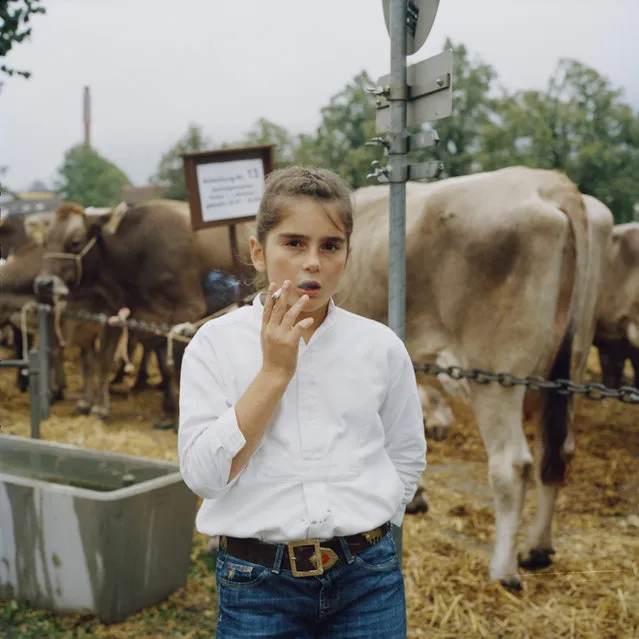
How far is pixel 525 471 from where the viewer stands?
12.5ft

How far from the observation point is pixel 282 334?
152 cm

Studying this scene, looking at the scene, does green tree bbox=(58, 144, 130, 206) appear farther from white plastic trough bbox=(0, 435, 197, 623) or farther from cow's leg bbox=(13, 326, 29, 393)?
white plastic trough bbox=(0, 435, 197, 623)

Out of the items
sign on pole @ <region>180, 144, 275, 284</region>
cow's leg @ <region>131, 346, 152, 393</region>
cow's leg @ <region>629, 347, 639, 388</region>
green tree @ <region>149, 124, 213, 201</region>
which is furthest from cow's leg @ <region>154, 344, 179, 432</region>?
green tree @ <region>149, 124, 213, 201</region>

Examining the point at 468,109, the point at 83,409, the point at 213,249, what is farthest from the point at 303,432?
the point at 468,109

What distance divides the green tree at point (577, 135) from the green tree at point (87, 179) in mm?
22115

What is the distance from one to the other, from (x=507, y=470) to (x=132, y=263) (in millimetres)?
5325

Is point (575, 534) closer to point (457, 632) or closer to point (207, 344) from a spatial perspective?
point (457, 632)

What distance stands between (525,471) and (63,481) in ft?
7.67

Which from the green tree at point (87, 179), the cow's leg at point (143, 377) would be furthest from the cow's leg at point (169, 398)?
the green tree at point (87, 179)

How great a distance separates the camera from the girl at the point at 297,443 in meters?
1.54

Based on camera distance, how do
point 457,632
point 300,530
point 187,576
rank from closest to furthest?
point 300,530, point 457,632, point 187,576

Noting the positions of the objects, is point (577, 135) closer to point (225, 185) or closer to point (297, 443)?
point (225, 185)

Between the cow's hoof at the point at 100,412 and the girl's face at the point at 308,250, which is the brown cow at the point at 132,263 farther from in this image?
the girl's face at the point at 308,250

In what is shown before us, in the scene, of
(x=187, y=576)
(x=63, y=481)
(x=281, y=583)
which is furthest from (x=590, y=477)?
(x=281, y=583)
